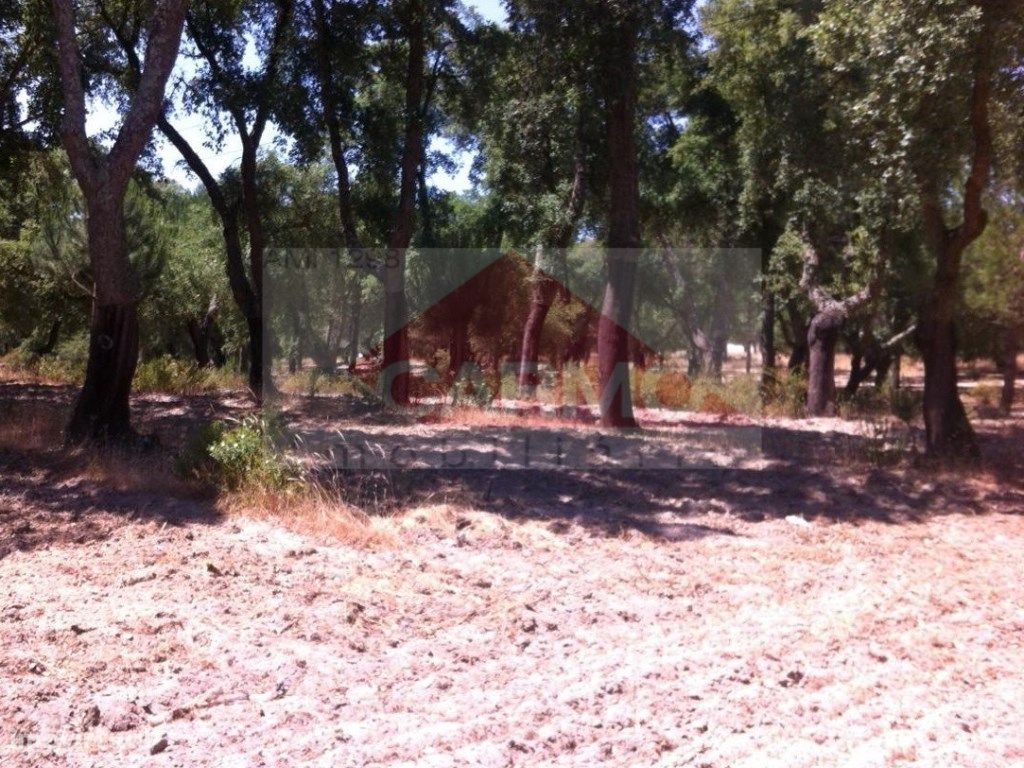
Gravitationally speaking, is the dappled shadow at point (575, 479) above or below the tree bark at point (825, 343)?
below

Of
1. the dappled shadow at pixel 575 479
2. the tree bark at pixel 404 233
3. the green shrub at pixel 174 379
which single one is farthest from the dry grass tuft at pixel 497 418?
the green shrub at pixel 174 379

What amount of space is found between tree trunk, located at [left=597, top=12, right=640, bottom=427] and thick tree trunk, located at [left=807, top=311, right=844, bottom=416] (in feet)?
17.1

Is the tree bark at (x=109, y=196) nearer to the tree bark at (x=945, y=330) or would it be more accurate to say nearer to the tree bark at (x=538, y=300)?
the tree bark at (x=945, y=330)

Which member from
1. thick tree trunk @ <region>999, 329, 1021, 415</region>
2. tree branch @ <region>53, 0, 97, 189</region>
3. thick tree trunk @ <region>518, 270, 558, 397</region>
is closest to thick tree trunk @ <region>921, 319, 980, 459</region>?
thick tree trunk @ <region>518, 270, 558, 397</region>

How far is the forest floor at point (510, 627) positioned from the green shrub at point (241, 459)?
0.27 m

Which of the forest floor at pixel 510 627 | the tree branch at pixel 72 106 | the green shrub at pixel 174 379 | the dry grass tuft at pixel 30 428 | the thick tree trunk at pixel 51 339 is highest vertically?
the tree branch at pixel 72 106

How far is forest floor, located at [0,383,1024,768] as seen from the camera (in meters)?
4.09

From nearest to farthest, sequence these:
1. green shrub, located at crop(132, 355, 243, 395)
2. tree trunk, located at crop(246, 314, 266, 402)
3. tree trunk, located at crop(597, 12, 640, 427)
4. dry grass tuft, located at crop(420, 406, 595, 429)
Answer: tree trunk, located at crop(597, 12, 640, 427), dry grass tuft, located at crop(420, 406, 595, 429), tree trunk, located at crop(246, 314, 266, 402), green shrub, located at crop(132, 355, 243, 395)

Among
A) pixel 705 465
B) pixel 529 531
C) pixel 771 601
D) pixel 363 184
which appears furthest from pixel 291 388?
pixel 771 601

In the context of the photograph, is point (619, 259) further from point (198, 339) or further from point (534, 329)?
point (198, 339)

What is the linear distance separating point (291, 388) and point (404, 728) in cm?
1483

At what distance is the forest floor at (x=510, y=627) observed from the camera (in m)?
4.09

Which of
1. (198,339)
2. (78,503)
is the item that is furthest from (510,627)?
(198,339)

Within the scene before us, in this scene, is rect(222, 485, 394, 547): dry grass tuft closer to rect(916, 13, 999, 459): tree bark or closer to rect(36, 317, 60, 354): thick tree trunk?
rect(916, 13, 999, 459): tree bark
